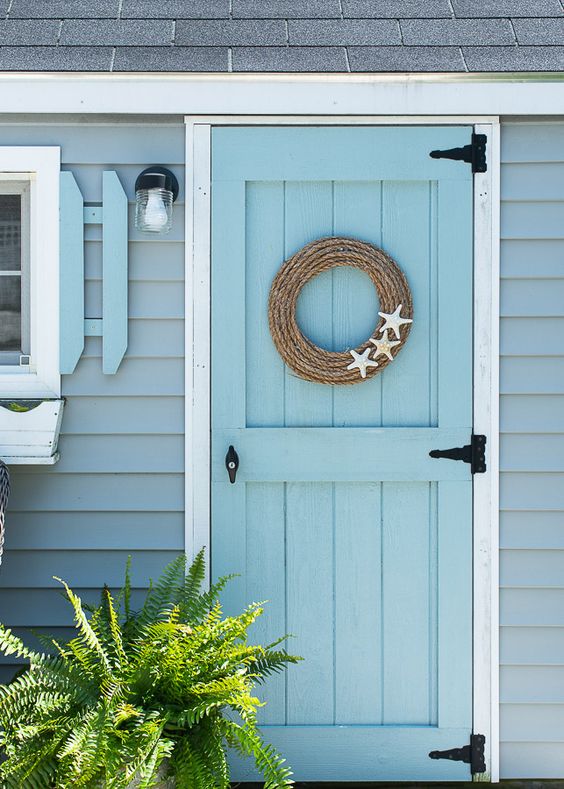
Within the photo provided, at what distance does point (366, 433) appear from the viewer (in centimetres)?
258

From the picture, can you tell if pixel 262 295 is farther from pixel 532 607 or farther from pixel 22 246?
pixel 532 607

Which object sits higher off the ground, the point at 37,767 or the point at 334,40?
the point at 334,40

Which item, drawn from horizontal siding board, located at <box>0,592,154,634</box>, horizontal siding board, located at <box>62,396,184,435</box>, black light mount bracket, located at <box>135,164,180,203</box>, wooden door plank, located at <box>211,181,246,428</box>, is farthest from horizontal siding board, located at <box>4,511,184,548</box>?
black light mount bracket, located at <box>135,164,180,203</box>

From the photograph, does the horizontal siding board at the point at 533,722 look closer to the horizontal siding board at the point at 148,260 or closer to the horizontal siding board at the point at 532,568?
the horizontal siding board at the point at 532,568

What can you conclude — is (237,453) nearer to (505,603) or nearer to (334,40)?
(505,603)

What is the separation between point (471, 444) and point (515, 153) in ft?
2.93

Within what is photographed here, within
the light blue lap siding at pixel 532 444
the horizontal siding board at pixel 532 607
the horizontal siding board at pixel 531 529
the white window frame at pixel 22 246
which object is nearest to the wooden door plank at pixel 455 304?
the light blue lap siding at pixel 532 444

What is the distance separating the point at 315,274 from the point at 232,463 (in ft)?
2.03

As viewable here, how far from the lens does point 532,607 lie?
102 inches

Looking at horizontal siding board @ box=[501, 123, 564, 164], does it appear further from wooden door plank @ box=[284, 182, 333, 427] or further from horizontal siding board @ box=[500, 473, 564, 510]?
horizontal siding board @ box=[500, 473, 564, 510]

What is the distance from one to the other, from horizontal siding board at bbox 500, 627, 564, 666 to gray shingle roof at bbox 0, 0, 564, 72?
167 cm

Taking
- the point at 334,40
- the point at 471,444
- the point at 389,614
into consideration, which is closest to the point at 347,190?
the point at 334,40

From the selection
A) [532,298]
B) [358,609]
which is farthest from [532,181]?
[358,609]

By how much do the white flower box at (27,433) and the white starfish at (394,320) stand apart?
39.9 inches
